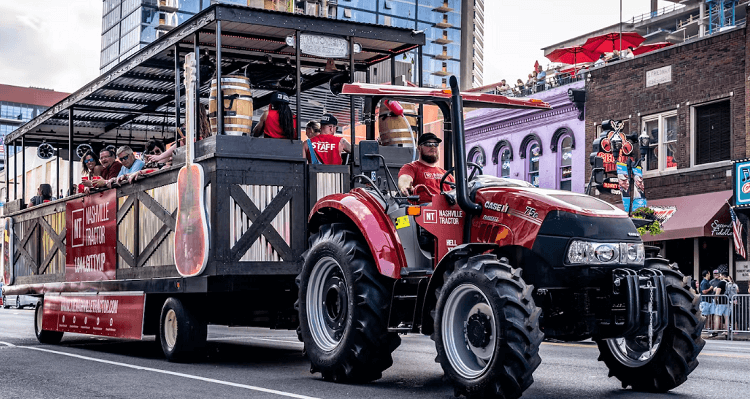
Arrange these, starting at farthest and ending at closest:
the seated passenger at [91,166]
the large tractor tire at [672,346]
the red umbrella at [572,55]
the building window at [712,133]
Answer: the red umbrella at [572,55], the building window at [712,133], the seated passenger at [91,166], the large tractor tire at [672,346]

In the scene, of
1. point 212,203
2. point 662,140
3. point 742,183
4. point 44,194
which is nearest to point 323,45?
point 212,203

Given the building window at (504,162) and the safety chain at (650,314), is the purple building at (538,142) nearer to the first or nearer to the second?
the building window at (504,162)

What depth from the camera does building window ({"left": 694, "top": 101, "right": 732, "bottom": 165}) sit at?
27234mm

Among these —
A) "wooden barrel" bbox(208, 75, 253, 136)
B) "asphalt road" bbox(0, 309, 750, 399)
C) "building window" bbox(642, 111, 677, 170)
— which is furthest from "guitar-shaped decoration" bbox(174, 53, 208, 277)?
"building window" bbox(642, 111, 677, 170)

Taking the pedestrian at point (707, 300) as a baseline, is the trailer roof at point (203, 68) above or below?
above

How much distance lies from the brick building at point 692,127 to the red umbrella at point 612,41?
17.0ft

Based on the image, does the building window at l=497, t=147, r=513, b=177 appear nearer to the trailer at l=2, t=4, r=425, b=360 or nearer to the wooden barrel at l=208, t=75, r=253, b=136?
the trailer at l=2, t=4, r=425, b=360

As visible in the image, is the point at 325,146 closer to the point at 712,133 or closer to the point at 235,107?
the point at 235,107

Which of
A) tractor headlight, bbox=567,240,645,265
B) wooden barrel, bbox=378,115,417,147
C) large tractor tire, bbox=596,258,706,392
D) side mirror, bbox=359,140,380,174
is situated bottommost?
large tractor tire, bbox=596,258,706,392

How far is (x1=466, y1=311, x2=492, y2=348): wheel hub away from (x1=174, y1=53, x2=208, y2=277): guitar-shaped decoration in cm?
407

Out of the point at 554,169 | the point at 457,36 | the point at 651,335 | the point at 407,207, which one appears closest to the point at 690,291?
the point at 651,335

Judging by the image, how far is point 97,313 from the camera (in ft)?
43.6

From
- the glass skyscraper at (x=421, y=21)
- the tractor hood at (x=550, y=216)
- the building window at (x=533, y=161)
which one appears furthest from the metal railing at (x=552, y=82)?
the glass skyscraper at (x=421, y=21)

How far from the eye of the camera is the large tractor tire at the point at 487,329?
656cm
